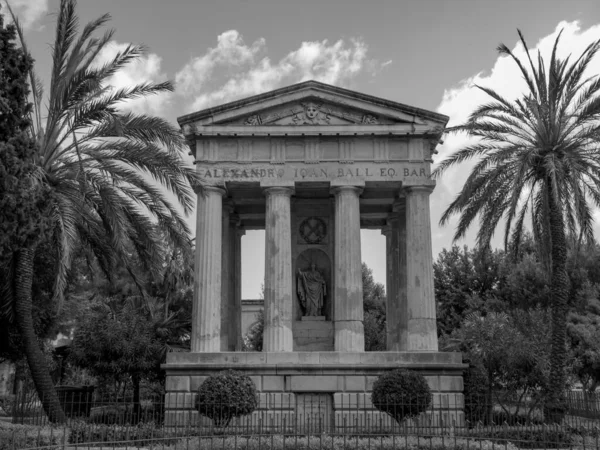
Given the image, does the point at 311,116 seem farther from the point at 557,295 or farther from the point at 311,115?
the point at 557,295

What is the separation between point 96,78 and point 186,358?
8795 millimetres

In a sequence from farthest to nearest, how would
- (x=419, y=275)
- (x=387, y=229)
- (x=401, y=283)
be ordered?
(x=387, y=229)
(x=401, y=283)
(x=419, y=275)

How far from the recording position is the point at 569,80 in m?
22.5

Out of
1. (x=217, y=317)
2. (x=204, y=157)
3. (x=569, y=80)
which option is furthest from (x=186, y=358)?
(x=569, y=80)

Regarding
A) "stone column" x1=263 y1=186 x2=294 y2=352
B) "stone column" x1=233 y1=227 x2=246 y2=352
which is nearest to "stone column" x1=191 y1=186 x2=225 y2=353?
"stone column" x1=263 y1=186 x2=294 y2=352

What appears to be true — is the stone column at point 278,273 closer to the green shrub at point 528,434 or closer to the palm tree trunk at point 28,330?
the palm tree trunk at point 28,330

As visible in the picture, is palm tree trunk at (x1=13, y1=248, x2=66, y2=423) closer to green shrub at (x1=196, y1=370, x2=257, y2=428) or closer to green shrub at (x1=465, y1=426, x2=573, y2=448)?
green shrub at (x1=196, y1=370, x2=257, y2=428)

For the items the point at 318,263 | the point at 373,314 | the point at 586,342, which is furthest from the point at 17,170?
the point at 373,314

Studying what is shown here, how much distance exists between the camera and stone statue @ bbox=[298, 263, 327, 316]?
26641 mm

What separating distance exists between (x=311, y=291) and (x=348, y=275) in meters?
3.36

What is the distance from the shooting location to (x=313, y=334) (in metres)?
26.1

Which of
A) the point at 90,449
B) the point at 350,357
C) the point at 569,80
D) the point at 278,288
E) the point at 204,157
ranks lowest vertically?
the point at 90,449

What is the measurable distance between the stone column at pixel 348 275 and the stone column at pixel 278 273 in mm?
1621

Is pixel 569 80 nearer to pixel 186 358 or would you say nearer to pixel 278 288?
pixel 278 288
